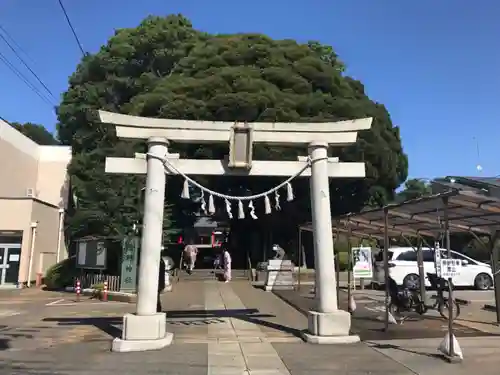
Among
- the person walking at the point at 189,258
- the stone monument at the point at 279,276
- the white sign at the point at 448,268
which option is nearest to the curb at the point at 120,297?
the stone monument at the point at 279,276

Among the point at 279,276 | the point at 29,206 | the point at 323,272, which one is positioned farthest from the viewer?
the point at 29,206

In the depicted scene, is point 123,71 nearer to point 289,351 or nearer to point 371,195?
point 371,195

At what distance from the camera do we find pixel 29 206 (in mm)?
23875

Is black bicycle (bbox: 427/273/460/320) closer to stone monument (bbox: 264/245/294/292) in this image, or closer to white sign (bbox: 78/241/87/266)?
stone monument (bbox: 264/245/294/292)

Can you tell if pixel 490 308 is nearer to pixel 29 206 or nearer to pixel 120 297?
A: pixel 120 297

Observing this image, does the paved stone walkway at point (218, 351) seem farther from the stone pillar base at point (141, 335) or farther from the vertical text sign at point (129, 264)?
the vertical text sign at point (129, 264)

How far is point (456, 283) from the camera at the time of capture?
1997cm

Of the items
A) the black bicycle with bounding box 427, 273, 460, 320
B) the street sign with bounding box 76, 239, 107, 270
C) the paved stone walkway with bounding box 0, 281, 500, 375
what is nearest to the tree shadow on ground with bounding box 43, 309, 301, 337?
the paved stone walkway with bounding box 0, 281, 500, 375

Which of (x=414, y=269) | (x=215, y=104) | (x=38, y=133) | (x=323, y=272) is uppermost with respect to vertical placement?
(x=38, y=133)

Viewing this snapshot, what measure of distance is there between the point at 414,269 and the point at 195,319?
10078 mm

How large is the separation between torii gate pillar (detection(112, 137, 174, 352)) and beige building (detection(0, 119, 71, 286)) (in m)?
16.5

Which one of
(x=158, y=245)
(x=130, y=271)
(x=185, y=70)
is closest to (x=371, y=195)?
(x=185, y=70)

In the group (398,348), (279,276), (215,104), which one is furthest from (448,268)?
(215,104)

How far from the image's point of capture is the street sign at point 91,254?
68.0ft
